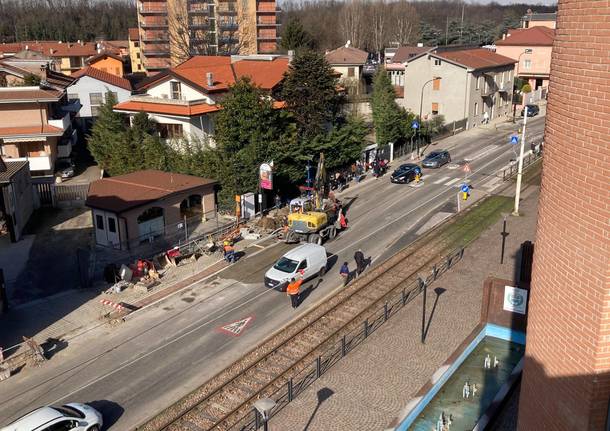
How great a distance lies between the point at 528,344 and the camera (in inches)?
363

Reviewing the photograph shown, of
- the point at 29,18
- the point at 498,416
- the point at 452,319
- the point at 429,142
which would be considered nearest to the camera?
the point at 498,416

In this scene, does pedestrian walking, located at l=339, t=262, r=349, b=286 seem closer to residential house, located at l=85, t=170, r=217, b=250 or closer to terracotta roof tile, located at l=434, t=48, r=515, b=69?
residential house, located at l=85, t=170, r=217, b=250

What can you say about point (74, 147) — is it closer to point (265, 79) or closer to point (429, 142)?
point (265, 79)

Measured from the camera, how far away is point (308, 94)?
46.1 m

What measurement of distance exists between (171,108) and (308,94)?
10.7 meters

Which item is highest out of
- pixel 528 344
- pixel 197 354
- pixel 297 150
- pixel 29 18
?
pixel 29 18

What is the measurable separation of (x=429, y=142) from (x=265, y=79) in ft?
64.0

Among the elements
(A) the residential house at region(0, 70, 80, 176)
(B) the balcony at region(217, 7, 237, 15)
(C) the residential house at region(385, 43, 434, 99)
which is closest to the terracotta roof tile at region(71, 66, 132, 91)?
(A) the residential house at region(0, 70, 80, 176)

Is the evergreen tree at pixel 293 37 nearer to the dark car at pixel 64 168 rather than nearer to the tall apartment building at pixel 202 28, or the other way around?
the tall apartment building at pixel 202 28

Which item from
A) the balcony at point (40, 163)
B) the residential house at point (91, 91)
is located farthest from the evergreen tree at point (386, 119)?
the residential house at point (91, 91)

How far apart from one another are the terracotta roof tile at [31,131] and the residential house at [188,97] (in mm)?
5154

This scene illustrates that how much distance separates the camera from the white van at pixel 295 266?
1077 inches

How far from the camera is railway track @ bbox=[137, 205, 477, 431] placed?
18297 mm

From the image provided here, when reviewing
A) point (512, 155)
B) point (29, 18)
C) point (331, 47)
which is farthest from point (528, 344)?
point (29, 18)
